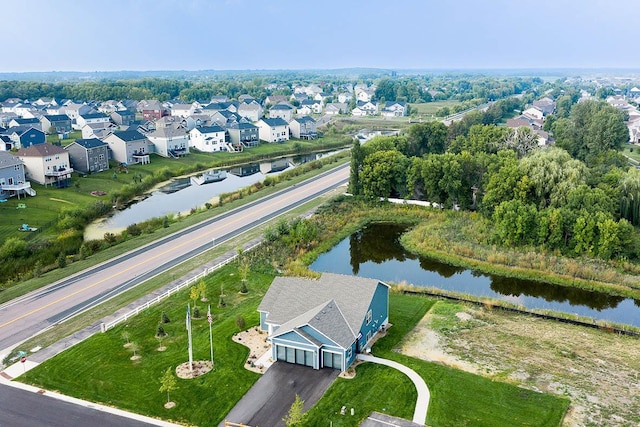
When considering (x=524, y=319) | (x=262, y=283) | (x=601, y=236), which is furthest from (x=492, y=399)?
(x=601, y=236)

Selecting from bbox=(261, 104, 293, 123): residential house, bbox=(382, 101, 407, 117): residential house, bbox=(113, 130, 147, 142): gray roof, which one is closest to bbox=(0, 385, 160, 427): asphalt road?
bbox=(113, 130, 147, 142): gray roof

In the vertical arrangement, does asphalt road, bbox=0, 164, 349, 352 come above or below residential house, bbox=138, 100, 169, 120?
below

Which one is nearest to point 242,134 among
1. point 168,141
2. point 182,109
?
point 168,141

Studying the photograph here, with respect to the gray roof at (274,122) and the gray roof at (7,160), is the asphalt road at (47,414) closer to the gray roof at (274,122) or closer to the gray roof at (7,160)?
the gray roof at (7,160)

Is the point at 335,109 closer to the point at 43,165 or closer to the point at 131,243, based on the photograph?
the point at 43,165

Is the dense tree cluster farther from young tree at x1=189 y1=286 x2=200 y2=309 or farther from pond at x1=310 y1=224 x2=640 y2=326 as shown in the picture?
young tree at x1=189 y1=286 x2=200 y2=309

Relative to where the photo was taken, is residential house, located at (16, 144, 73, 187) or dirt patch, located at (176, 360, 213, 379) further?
residential house, located at (16, 144, 73, 187)
